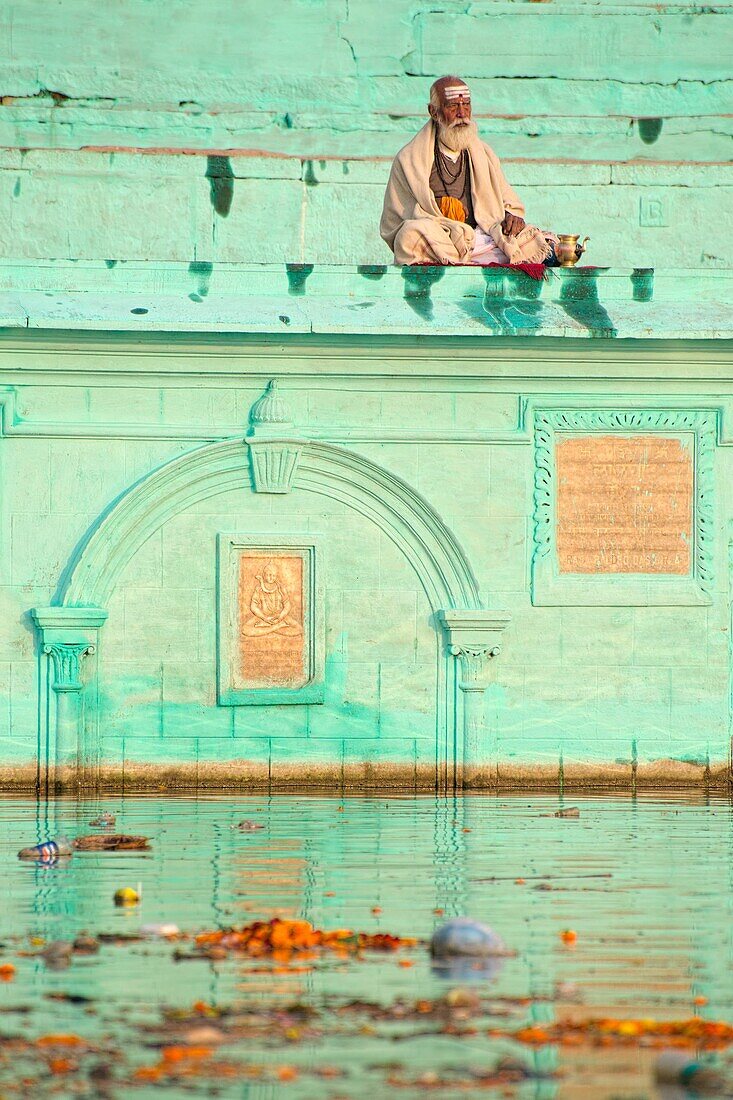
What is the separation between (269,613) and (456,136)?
13.1 feet

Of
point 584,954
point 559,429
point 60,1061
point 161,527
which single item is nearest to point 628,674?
point 559,429

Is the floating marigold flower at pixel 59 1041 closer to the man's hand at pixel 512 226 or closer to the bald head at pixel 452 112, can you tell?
the man's hand at pixel 512 226

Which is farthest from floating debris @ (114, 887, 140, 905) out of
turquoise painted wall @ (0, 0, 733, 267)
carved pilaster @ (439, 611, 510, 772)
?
turquoise painted wall @ (0, 0, 733, 267)

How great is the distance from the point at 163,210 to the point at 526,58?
3.94 m

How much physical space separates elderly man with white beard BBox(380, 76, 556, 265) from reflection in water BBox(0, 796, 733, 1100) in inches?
169

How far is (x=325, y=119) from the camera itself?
68.9 feet

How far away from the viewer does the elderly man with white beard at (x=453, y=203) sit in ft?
51.0

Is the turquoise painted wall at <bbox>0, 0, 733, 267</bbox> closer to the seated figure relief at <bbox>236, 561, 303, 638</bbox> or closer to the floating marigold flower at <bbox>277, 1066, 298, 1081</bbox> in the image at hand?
the seated figure relief at <bbox>236, 561, 303, 638</bbox>

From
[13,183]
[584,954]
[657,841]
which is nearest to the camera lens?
[584,954]

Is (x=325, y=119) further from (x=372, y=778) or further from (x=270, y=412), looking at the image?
(x=372, y=778)

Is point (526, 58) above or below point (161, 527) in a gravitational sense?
above

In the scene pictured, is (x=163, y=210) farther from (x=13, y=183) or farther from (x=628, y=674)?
(x=628, y=674)

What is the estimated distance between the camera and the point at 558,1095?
17.6 ft

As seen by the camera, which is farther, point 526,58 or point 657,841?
point 526,58
